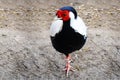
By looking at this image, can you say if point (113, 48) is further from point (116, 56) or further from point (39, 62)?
point (39, 62)

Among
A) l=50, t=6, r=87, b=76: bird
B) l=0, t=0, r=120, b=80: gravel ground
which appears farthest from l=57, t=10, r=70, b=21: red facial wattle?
l=0, t=0, r=120, b=80: gravel ground

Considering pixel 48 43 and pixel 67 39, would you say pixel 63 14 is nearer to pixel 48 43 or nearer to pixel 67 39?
pixel 67 39

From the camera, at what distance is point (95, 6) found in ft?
26.6

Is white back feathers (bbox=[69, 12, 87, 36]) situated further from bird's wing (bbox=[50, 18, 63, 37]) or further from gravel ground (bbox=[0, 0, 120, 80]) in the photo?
gravel ground (bbox=[0, 0, 120, 80])

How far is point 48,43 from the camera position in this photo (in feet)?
21.9

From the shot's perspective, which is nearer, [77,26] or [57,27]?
[77,26]

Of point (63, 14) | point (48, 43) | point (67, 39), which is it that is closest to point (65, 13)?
point (63, 14)

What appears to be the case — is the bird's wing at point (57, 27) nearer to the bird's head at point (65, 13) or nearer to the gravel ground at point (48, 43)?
the bird's head at point (65, 13)

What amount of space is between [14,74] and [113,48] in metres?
1.81

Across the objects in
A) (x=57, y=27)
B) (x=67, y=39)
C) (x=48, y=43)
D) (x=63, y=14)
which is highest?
(x=63, y=14)

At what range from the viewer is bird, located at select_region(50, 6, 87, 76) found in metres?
4.97

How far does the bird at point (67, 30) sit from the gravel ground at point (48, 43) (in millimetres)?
720

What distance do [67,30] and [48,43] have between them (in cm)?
168

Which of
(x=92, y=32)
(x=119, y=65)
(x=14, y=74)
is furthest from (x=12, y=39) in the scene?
(x=119, y=65)
